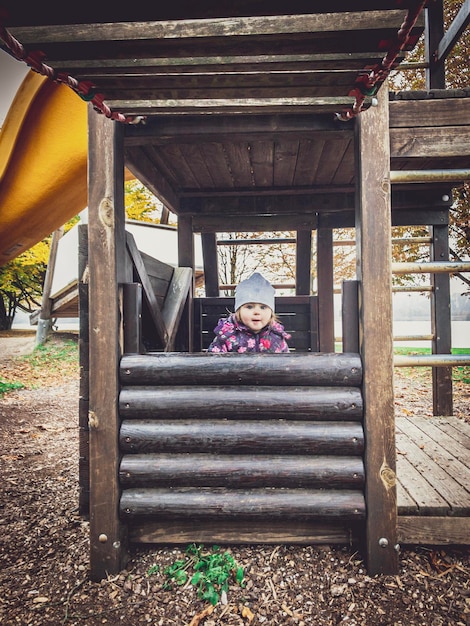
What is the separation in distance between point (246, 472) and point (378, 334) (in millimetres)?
1078

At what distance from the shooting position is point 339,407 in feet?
7.29

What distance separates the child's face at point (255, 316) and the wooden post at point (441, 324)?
2.24m

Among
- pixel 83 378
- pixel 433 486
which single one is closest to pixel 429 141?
pixel 433 486

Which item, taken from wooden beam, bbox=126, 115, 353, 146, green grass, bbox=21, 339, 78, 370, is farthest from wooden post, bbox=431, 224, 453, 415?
green grass, bbox=21, 339, 78, 370

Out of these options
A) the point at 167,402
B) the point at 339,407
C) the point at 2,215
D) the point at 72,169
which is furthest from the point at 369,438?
the point at 2,215

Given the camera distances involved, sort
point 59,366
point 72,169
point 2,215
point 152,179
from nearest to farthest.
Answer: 1. point 72,169
2. point 2,215
3. point 152,179
4. point 59,366

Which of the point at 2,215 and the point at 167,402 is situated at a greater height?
the point at 2,215

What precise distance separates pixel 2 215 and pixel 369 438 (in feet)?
11.8

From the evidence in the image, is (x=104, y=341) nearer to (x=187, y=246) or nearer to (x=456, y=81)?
(x=187, y=246)

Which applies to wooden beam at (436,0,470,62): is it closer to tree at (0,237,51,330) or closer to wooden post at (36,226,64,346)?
tree at (0,237,51,330)

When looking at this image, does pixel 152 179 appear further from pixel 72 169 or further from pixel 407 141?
pixel 407 141

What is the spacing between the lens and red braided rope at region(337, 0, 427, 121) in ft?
4.04

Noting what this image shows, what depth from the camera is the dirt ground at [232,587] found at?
1860 mm

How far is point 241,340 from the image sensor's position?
128 inches
